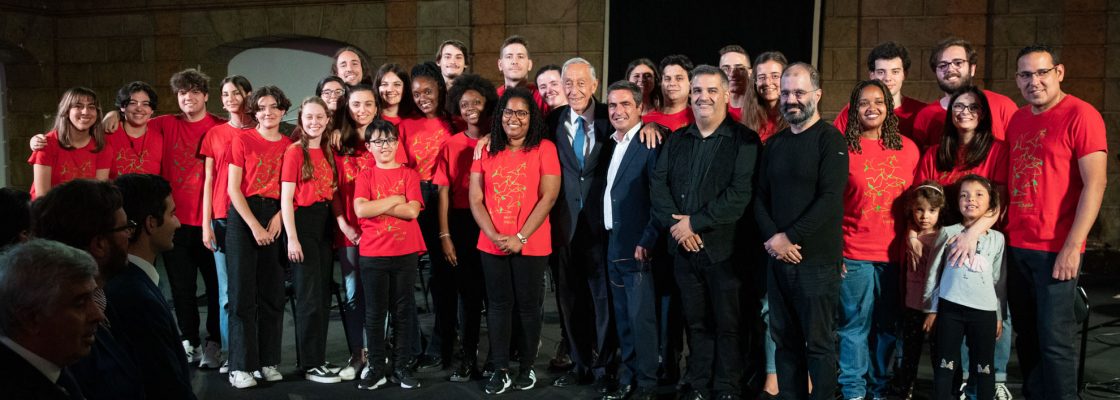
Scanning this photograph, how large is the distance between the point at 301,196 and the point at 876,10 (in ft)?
17.9

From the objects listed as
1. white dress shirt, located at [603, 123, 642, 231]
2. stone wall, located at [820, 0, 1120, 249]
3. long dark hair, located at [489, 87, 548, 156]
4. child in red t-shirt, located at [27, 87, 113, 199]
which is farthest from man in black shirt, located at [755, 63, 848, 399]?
stone wall, located at [820, 0, 1120, 249]

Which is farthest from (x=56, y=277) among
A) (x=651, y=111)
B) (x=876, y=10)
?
(x=876, y=10)

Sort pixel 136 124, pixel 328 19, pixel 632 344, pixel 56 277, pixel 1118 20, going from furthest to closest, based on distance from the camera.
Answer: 1. pixel 328 19
2. pixel 1118 20
3. pixel 136 124
4. pixel 632 344
5. pixel 56 277

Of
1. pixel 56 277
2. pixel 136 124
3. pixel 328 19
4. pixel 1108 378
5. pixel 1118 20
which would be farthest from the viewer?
pixel 328 19

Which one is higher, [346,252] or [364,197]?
[364,197]

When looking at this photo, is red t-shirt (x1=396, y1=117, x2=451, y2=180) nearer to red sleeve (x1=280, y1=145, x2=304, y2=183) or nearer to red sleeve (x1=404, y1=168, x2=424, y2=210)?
red sleeve (x1=404, y1=168, x2=424, y2=210)

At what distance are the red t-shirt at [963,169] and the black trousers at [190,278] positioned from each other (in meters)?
3.55

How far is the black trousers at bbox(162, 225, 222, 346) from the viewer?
177 inches

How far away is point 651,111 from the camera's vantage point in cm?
441

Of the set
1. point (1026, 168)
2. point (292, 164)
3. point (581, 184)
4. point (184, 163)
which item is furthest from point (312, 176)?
point (1026, 168)

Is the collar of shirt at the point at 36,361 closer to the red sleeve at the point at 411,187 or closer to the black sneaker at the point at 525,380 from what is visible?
the red sleeve at the point at 411,187

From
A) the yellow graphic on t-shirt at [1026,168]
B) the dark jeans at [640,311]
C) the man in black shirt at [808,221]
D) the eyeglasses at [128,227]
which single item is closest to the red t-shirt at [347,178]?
the dark jeans at [640,311]

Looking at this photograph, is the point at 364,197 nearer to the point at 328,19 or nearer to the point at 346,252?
the point at 346,252

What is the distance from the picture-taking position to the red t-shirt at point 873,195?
360cm
